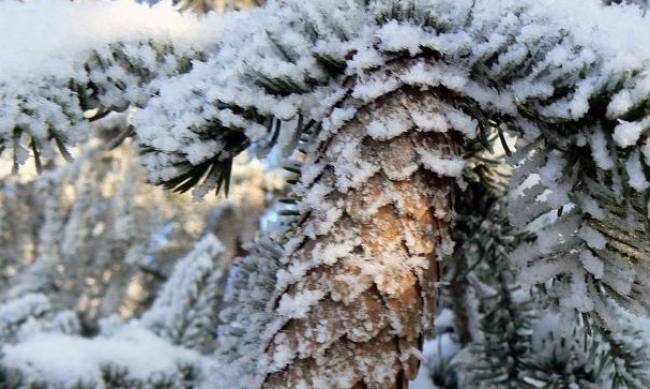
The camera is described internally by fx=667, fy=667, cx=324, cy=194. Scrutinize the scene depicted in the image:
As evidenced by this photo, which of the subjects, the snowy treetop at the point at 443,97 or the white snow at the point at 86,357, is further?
the white snow at the point at 86,357

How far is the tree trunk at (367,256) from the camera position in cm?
40

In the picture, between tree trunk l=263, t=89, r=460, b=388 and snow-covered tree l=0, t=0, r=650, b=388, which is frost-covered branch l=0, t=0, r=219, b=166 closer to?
snow-covered tree l=0, t=0, r=650, b=388

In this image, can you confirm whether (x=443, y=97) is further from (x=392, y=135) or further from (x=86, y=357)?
(x=86, y=357)

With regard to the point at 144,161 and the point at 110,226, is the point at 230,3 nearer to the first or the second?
the point at 144,161

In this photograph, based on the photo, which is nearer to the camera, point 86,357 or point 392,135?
point 392,135

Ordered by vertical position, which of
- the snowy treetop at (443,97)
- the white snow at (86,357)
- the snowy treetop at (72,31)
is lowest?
the white snow at (86,357)

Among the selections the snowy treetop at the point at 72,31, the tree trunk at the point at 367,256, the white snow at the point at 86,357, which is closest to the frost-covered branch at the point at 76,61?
the snowy treetop at the point at 72,31

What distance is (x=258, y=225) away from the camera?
298 centimetres

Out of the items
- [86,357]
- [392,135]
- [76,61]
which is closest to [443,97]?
[392,135]

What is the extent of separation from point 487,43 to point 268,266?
272 mm

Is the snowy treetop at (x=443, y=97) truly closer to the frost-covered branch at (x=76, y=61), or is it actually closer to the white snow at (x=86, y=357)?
the frost-covered branch at (x=76, y=61)

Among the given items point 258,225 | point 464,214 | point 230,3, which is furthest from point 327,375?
point 258,225

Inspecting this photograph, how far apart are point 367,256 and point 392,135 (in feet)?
0.25

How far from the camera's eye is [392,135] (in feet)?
1.35
